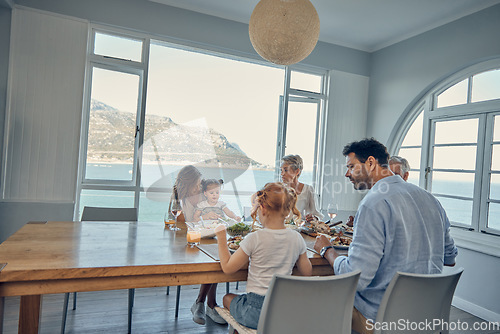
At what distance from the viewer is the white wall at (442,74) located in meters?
3.13

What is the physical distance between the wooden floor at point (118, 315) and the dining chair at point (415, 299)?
1.38 m

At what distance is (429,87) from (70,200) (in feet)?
12.9

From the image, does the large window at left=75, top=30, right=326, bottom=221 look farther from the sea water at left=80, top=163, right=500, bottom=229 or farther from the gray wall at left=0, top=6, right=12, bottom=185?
the gray wall at left=0, top=6, right=12, bottom=185

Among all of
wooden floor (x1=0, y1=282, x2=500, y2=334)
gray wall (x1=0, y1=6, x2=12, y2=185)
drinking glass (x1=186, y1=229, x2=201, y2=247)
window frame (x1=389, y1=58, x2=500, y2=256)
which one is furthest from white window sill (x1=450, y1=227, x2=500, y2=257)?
gray wall (x1=0, y1=6, x2=12, y2=185)

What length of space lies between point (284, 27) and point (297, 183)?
5.15ft

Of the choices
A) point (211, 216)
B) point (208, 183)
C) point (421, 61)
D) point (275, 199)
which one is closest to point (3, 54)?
point (208, 183)

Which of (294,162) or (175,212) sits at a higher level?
(294,162)

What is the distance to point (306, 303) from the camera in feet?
4.13

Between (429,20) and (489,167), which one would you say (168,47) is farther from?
(489,167)

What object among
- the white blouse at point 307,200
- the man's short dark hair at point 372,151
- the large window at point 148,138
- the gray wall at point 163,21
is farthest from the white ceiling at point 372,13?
the man's short dark hair at point 372,151

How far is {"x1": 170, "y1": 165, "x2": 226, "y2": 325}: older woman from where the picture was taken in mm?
2584

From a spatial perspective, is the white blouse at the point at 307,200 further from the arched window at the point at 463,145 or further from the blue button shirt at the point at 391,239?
the blue button shirt at the point at 391,239

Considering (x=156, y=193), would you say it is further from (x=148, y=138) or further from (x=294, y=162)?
(x=294, y=162)

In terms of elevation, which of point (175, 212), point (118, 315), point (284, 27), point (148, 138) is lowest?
point (118, 315)
